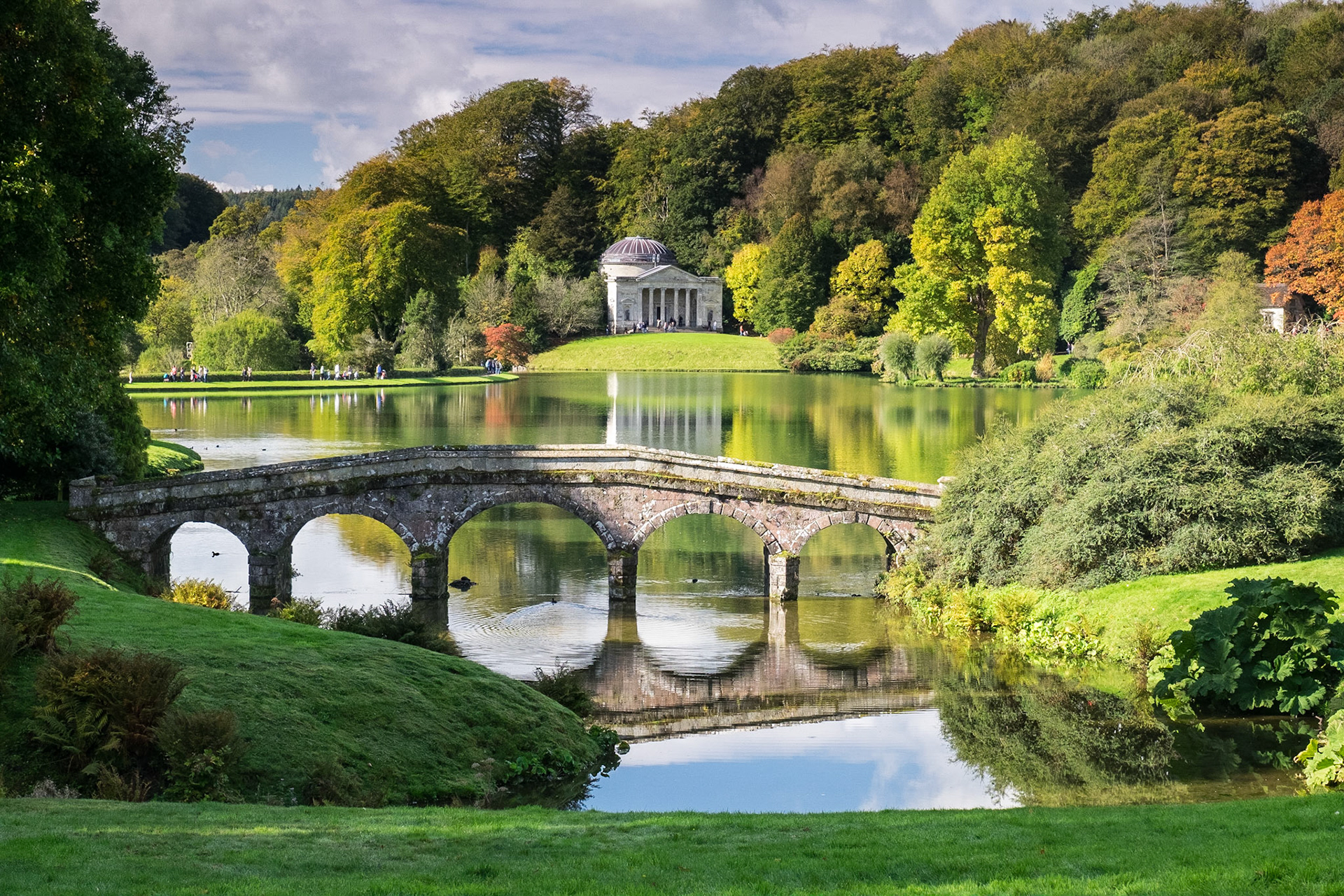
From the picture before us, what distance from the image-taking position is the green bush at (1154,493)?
25.4m

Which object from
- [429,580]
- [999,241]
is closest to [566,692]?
[429,580]

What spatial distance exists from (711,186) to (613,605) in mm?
88329

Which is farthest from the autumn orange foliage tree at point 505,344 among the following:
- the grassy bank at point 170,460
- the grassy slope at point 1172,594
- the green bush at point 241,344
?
the grassy slope at point 1172,594

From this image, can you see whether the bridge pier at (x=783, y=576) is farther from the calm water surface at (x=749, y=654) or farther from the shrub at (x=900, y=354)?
the shrub at (x=900, y=354)

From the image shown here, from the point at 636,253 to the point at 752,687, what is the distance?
90.9 m

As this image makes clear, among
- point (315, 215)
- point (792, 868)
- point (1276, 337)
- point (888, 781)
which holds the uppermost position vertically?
point (315, 215)

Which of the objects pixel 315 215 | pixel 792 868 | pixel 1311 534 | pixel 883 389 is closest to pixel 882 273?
pixel 883 389

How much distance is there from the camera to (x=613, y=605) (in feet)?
100

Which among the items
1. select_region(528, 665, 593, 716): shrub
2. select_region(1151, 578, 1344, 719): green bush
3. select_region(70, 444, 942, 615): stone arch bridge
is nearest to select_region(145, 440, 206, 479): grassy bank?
select_region(70, 444, 942, 615): stone arch bridge

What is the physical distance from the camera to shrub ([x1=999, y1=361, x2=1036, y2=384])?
80.1 meters

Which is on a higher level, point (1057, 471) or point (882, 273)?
point (882, 273)

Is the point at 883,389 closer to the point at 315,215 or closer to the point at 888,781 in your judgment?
the point at 315,215

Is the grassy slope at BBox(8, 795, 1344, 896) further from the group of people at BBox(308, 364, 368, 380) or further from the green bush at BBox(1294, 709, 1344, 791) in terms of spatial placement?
the group of people at BBox(308, 364, 368, 380)

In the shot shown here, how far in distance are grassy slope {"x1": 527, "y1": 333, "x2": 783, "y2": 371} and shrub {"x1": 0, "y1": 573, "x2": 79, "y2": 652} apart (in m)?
80.7
